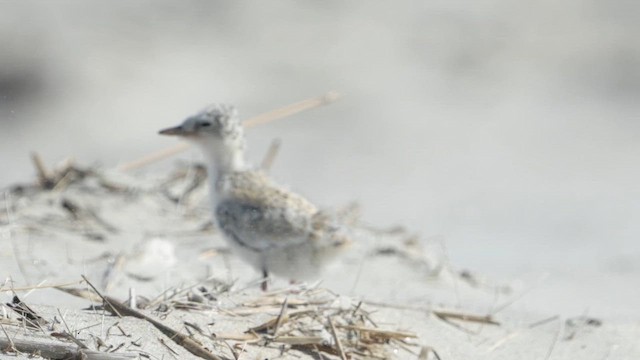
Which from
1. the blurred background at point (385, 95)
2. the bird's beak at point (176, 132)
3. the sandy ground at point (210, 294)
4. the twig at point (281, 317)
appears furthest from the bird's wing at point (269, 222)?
the blurred background at point (385, 95)

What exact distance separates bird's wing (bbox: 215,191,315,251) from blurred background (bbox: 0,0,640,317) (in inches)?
142

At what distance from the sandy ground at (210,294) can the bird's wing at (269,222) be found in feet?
0.66

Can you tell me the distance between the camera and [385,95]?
1332cm

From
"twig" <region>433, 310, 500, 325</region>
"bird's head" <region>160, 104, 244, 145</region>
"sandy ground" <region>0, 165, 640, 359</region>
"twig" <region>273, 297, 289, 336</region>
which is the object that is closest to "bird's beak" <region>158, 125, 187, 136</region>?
"bird's head" <region>160, 104, 244, 145</region>

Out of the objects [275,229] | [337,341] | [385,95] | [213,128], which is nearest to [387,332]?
[337,341]

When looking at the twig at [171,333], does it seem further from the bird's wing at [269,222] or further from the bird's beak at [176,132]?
the bird's beak at [176,132]

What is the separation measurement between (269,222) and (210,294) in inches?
53.9

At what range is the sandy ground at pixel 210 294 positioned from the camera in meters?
4.38

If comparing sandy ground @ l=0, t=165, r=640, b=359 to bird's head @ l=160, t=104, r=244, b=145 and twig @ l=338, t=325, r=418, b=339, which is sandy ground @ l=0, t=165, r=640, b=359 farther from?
bird's head @ l=160, t=104, r=244, b=145

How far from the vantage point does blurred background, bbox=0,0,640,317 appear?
1099 cm

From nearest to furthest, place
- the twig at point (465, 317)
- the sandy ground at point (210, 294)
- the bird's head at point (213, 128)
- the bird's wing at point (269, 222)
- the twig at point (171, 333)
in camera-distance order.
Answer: the twig at point (171, 333) < the sandy ground at point (210, 294) < the twig at point (465, 317) < the bird's wing at point (269, 222) < the bird's head at point (213, 128)

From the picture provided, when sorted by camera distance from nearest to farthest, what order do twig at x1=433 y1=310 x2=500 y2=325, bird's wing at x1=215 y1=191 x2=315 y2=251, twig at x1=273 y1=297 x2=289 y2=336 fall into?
twig at x1=273 y1=297 x2=289 y2=336
twig at x1=433 y1=310 x2=500 y2=325
bird's wing at x1=215 y1=191 x2=315 y2=251

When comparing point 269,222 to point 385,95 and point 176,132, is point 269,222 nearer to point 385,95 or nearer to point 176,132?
point 176,132

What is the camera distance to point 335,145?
40.3 ft
